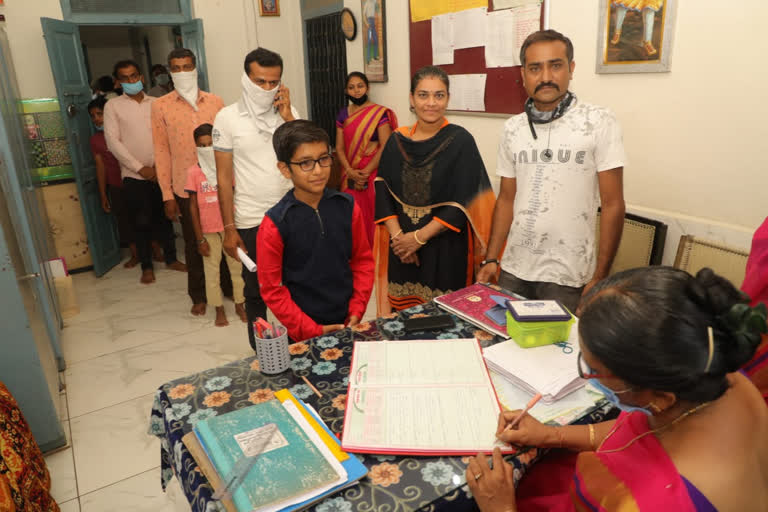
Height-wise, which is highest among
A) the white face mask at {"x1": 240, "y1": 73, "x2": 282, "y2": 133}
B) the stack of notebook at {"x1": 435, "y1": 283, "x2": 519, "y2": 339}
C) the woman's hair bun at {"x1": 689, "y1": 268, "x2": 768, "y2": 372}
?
the white face mask at {"x1": 240, "y1": 73, "x2": 282, "y2": 133}

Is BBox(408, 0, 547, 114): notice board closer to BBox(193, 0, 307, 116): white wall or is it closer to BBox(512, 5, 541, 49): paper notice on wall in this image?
BBox(512, 5, 541, 49): paper notice on wall

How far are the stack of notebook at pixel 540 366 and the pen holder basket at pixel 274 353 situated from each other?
0.50 meters

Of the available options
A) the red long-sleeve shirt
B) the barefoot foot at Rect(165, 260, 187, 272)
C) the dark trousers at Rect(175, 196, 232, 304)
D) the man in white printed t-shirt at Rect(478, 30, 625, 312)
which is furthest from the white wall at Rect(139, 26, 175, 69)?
the man in white printed t-shirt at Rect(478, 30, 625, 312)

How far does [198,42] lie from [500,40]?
295 cm

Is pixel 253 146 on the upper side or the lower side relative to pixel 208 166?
upper

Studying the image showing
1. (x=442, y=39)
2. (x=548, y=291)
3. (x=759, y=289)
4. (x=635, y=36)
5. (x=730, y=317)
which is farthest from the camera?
(x=442, y=39)

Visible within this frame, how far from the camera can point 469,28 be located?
3.06 meters

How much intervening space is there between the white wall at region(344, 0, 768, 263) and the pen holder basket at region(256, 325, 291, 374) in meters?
1.82

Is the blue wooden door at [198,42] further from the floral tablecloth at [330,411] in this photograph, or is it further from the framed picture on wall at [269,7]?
the floral tablecloth at [330,411]

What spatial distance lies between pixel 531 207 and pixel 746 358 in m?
1.14

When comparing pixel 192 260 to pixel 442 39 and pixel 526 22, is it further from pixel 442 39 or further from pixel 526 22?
pixel 526 22

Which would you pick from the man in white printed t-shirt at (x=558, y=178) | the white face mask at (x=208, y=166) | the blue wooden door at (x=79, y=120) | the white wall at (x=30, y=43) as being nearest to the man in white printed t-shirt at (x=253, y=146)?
the white face mask at (x=208, y=166)

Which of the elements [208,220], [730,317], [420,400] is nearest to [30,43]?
[208,220]

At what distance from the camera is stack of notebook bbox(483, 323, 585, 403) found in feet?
3.75
